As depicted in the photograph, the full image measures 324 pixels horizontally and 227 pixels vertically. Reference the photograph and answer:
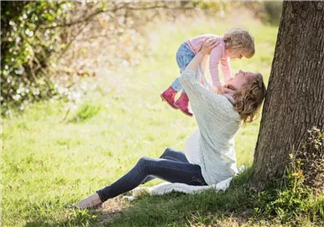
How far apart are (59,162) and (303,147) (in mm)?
2778

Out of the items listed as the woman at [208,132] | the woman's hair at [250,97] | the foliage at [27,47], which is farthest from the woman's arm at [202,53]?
the foliage at [27,47]

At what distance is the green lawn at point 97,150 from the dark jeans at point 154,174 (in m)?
0.15

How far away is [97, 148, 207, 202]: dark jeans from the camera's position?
4.34 m

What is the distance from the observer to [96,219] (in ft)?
13.7

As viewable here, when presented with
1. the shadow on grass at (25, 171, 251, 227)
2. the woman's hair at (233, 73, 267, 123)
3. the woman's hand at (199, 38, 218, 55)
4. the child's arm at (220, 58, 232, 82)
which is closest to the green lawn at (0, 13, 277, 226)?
the shadow on grass at (25, 171, 251, 227)

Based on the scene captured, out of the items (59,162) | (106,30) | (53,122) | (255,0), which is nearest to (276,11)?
(255,0)

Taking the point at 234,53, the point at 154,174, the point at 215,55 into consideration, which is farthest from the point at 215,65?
the point at 154,174

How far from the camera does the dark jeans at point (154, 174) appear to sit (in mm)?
4340

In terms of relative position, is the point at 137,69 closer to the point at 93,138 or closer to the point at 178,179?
the point at 93,138

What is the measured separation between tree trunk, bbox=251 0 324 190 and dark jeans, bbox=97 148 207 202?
2.23 ft

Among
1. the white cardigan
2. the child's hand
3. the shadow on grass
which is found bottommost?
the shadow on grass

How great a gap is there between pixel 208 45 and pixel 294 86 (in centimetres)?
89

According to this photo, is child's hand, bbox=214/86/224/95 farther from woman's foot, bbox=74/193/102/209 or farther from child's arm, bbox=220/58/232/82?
woman's foot, bbox=74/193/102/209

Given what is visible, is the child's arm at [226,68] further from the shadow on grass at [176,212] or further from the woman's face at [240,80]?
the shadow on grass at [176,212]
